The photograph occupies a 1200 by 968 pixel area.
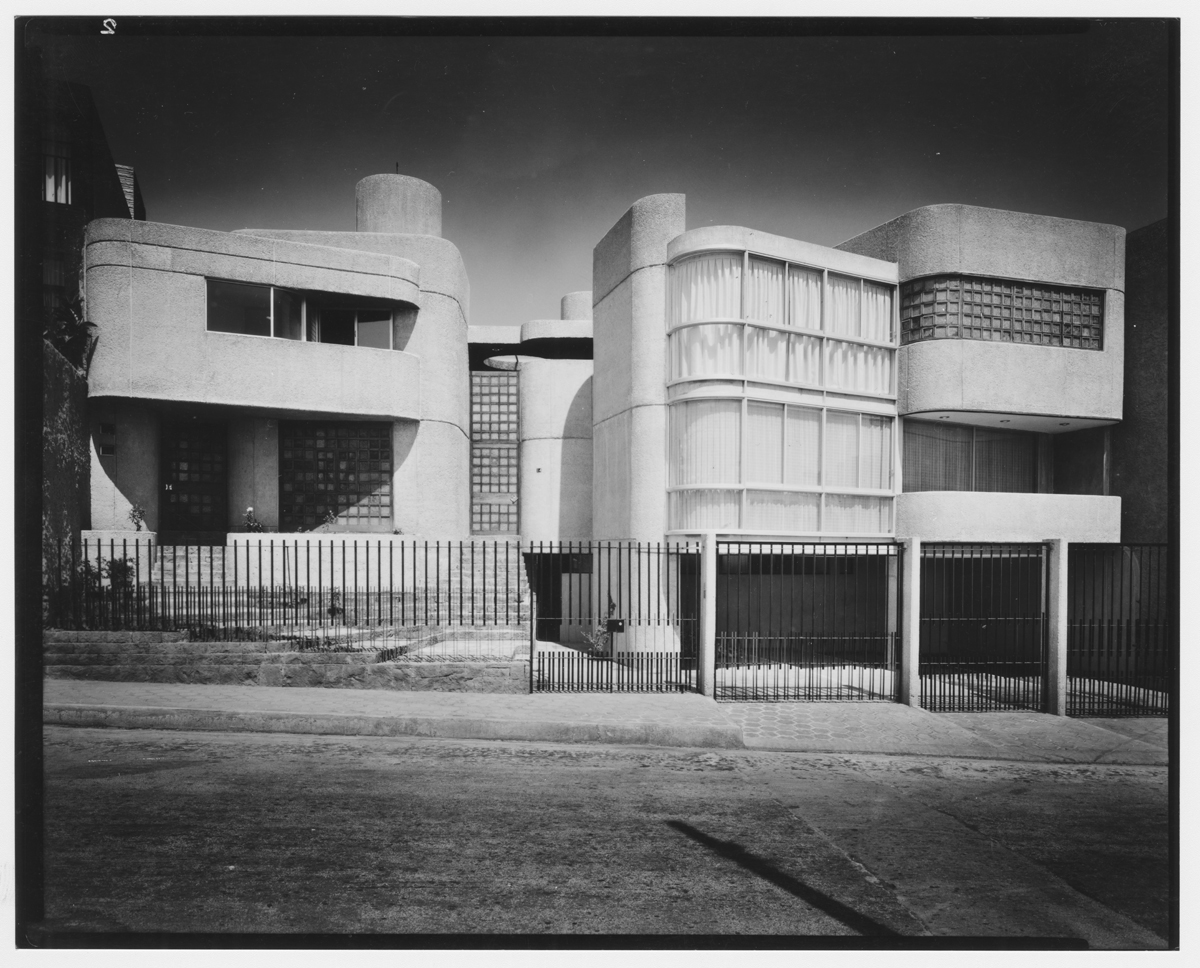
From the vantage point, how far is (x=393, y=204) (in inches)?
731

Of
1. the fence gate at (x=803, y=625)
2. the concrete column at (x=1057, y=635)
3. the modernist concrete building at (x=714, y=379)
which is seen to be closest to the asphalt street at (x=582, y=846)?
the concrete column at (x=1057, y=635)

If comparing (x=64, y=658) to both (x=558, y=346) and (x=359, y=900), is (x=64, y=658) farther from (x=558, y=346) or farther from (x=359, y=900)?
(x=558, y=346)

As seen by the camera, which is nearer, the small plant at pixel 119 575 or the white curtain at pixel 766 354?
the small plant at pixel 119 575

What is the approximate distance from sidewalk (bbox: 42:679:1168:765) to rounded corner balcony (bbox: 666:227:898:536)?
3998 millimetres

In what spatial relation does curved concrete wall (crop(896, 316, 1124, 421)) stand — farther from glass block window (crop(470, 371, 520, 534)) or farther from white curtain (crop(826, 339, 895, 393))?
glass block window (crop(470, 371, 520, 534))

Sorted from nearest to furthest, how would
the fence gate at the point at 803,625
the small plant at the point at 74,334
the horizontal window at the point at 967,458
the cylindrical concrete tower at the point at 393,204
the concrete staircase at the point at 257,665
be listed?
the concrete staircase at the point at 257,665 → the fence gate at the point at 803,625 → the small plant at the point at 74,334 → the horizontal window at the point at 967,458 → the cylindrical concrete tower at the point at 393,204

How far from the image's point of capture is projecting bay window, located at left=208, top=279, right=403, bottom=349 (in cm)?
1592

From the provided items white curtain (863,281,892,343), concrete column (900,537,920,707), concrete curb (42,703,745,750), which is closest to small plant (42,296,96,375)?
concrete curb (42,703,745,750)

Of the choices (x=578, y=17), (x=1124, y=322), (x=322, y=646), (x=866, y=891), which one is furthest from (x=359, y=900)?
(x=1124, y=322)

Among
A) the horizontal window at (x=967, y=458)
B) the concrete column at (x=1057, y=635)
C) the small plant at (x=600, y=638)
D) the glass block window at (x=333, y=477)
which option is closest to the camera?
the concrete column at (x=1057, y=635)

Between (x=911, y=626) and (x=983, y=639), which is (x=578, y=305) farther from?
(x=911, y=626)

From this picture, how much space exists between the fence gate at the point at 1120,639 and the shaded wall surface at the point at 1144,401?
753mm

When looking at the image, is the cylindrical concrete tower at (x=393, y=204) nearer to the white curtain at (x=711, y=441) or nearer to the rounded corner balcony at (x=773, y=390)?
the rounded corner balcony at (x=773, y=390)

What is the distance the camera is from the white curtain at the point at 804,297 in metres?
13.2
